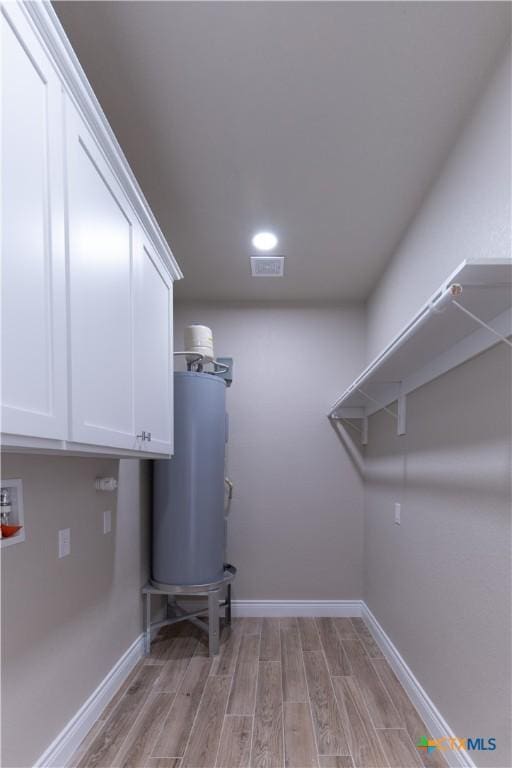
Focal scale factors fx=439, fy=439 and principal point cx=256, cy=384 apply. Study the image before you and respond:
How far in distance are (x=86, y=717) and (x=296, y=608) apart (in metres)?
1.86

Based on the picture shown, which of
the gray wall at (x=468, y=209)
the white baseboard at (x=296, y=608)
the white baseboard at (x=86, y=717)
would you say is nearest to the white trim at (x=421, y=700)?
the white baseboard at (x=296, y=608)

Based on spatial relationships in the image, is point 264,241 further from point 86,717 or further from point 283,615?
point 283,615

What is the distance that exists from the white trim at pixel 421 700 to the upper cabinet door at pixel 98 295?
5.48 ft

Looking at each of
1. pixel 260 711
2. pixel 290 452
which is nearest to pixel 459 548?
pixel 260 711

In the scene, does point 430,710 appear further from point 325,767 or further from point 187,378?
point 187,378

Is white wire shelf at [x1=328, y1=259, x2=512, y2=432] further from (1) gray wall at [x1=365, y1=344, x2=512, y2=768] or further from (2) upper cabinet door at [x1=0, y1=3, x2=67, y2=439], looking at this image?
(2) upper cabinet door at [x1=0, y1=3, x2=67, y2=439]

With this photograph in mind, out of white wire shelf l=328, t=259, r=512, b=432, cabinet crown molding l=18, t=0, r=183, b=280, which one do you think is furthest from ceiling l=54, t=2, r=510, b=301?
white wire shelf l=328, t=259, r=512, b=432

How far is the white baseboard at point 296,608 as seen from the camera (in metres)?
3.40

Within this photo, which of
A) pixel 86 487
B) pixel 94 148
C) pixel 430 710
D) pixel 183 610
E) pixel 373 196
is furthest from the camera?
pixel 183 610

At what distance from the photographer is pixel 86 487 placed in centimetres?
204

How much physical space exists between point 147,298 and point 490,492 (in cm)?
156

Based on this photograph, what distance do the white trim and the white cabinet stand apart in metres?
1.67

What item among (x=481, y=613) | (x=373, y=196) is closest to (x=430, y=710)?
(x=481, y=613)

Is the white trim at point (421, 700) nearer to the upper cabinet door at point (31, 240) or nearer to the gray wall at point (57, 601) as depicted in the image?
the gray wall at point (57, 601)
